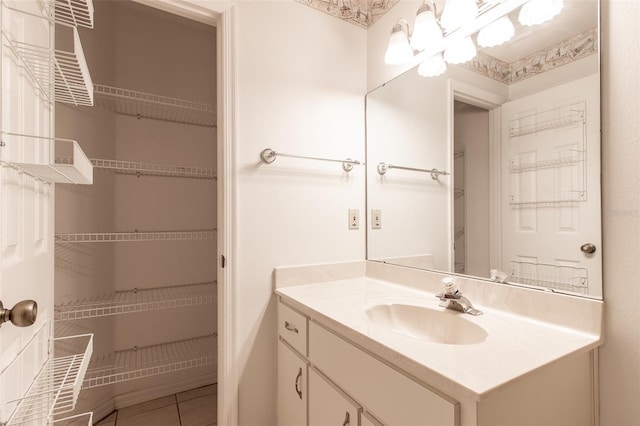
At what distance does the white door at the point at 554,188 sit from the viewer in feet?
2.96

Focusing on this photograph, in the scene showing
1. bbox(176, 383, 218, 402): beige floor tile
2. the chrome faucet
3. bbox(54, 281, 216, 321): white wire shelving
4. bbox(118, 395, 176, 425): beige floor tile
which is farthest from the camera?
bbox(176, 383, 218, 402): beige floor tile

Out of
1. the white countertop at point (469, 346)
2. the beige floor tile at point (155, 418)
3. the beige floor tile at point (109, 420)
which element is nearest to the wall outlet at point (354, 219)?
the white countertop at point (469, 346)

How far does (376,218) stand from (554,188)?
0.89m

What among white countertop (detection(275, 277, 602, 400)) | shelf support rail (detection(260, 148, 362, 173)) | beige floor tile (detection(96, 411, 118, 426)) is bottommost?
beige floor tile (detection(96, 411, 118, 426))

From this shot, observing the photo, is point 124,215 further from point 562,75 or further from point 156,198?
point 562,75

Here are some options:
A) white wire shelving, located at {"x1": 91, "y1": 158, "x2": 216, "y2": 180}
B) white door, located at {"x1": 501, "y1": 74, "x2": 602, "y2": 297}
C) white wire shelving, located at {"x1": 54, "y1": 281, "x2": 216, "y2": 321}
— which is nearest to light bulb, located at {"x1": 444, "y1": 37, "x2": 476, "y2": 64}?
white door, located at {"x1": 501, "y1": 74, "x2": 602, "y2": 297}

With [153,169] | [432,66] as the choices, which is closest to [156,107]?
[153,169]

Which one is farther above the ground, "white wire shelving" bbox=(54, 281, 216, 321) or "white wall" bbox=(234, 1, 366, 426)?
"white wall" bbox=(234, 1, 366, 426)

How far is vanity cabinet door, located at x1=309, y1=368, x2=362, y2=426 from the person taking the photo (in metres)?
0.95

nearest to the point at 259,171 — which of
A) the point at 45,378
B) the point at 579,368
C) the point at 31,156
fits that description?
the point at 31,156

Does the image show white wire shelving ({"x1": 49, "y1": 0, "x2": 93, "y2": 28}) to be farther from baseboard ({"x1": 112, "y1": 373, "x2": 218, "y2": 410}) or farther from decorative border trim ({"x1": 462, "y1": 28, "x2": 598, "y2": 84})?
baseboard ({"x1": 112, "y1": 373, "x2": 218, "y2": 410})

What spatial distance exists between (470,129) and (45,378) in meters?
1.78

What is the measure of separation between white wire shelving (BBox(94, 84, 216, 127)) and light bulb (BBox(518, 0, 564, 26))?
1.81 m

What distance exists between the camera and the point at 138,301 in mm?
1978
